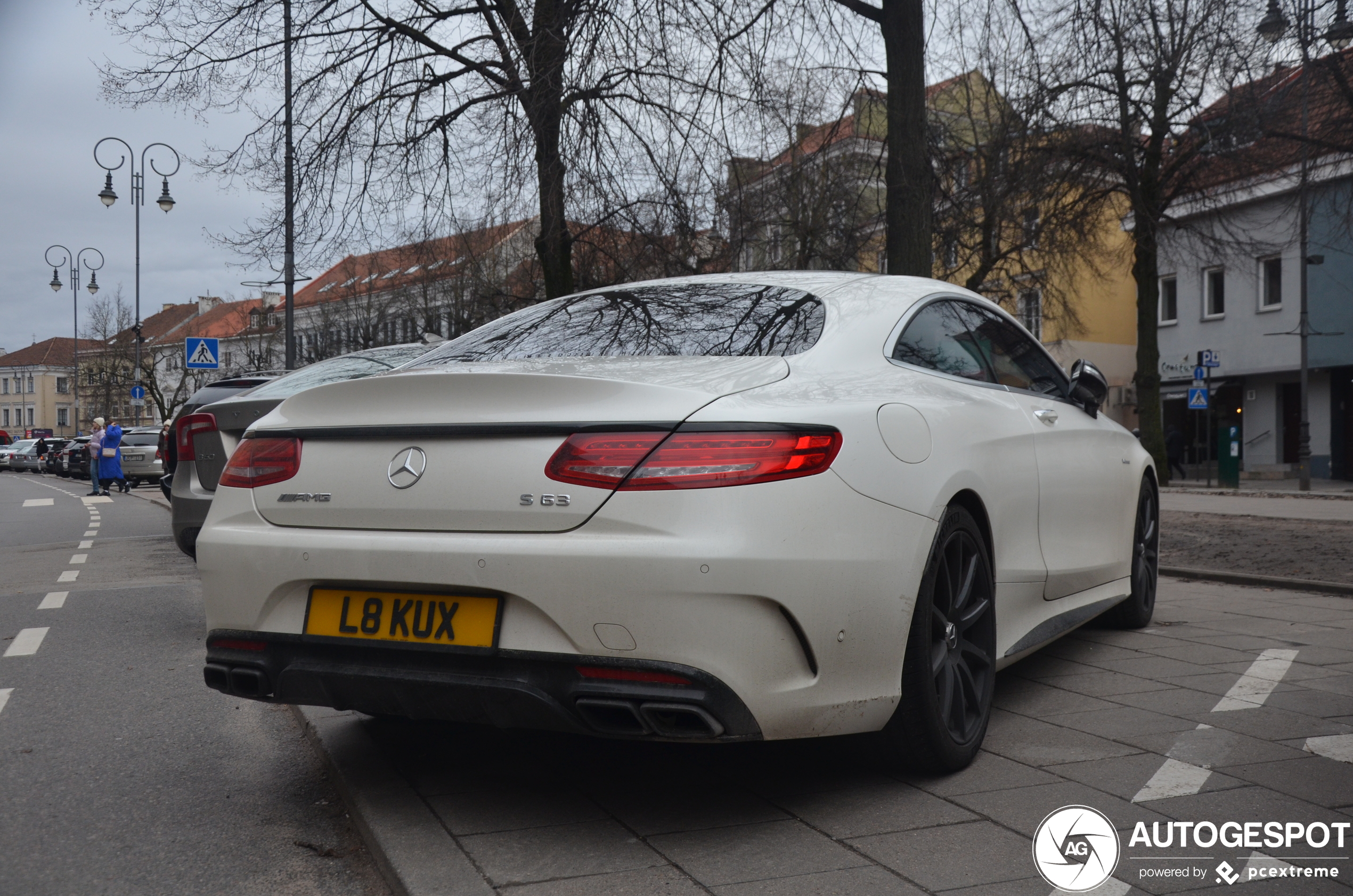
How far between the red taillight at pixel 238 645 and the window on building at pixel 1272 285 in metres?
34.1

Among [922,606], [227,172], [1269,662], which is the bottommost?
[1269,662]

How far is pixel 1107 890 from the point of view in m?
2.72

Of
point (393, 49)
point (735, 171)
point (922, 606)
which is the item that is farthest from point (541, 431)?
point (393, 49)

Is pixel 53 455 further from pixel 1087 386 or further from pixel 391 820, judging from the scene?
pixel 391 820

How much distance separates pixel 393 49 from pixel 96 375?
192 ft

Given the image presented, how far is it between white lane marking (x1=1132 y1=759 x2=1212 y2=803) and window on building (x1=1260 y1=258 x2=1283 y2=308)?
32.6 m

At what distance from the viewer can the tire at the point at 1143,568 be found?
19.9 feet

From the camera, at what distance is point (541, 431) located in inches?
119

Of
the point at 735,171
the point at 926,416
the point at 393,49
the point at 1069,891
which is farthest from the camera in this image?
the point at 393,49

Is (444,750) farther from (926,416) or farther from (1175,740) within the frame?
(1175,740)

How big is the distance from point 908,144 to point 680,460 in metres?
7.09

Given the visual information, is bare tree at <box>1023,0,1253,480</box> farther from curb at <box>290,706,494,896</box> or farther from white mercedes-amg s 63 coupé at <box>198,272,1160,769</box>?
curb at <box>290,706,494,896</box>

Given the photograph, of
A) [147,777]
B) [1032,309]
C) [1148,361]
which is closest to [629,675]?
[147,777]

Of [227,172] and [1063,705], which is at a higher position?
[227,172]
